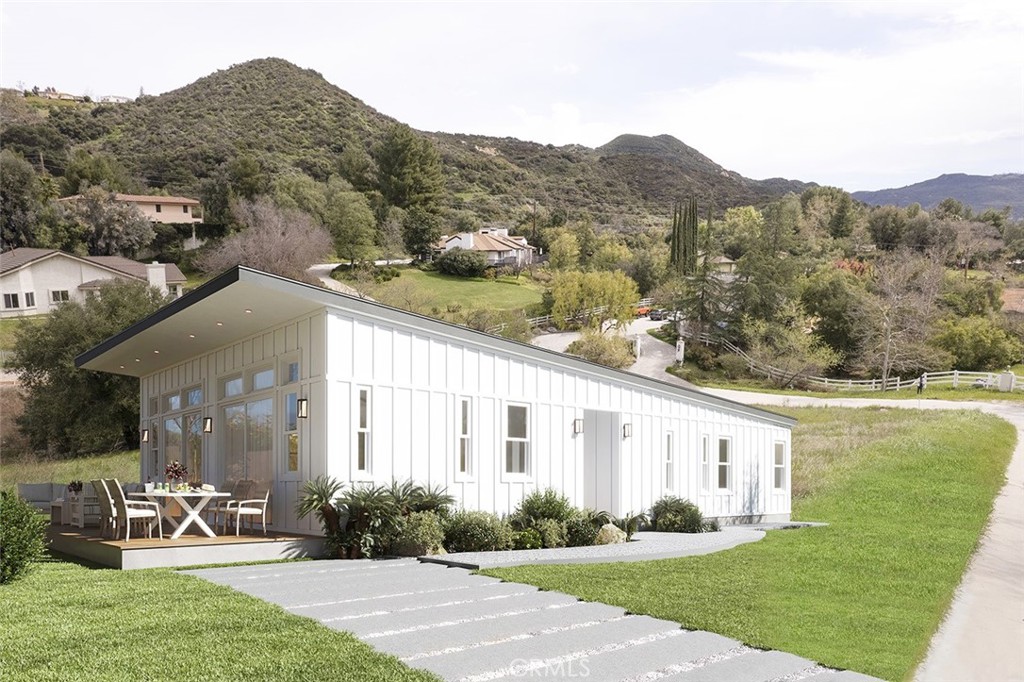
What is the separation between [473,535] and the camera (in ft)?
39.5

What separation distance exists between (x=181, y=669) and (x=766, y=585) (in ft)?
21.2

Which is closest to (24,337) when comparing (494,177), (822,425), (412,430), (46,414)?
(46,414)

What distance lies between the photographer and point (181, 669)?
5590mm

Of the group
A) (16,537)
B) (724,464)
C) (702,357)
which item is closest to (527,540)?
(16,537)

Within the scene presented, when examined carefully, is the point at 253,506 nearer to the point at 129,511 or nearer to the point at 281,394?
the point at 281,394

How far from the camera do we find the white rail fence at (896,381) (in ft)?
131

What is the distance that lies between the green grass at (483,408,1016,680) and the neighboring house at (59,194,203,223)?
53477 mm

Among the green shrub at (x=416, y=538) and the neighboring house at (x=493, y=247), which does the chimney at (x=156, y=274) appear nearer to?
the neighboring house at (x=493, y=247)

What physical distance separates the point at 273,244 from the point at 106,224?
1355 cm

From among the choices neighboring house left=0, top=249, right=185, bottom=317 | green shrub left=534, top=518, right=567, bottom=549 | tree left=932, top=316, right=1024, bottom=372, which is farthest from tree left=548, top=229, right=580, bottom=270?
green shrub left=534, top=518, right=567, bottom=549

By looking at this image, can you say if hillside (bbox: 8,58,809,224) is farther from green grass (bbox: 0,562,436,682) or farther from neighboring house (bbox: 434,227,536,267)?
green grass (bbox: 0,562,436,682)

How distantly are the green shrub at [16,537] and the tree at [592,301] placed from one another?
1723 inches

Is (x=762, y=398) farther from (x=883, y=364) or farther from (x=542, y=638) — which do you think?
(x=542, y=638)

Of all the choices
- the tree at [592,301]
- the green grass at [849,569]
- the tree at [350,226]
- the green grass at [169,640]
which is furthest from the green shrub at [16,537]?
the tree at [350,226]
